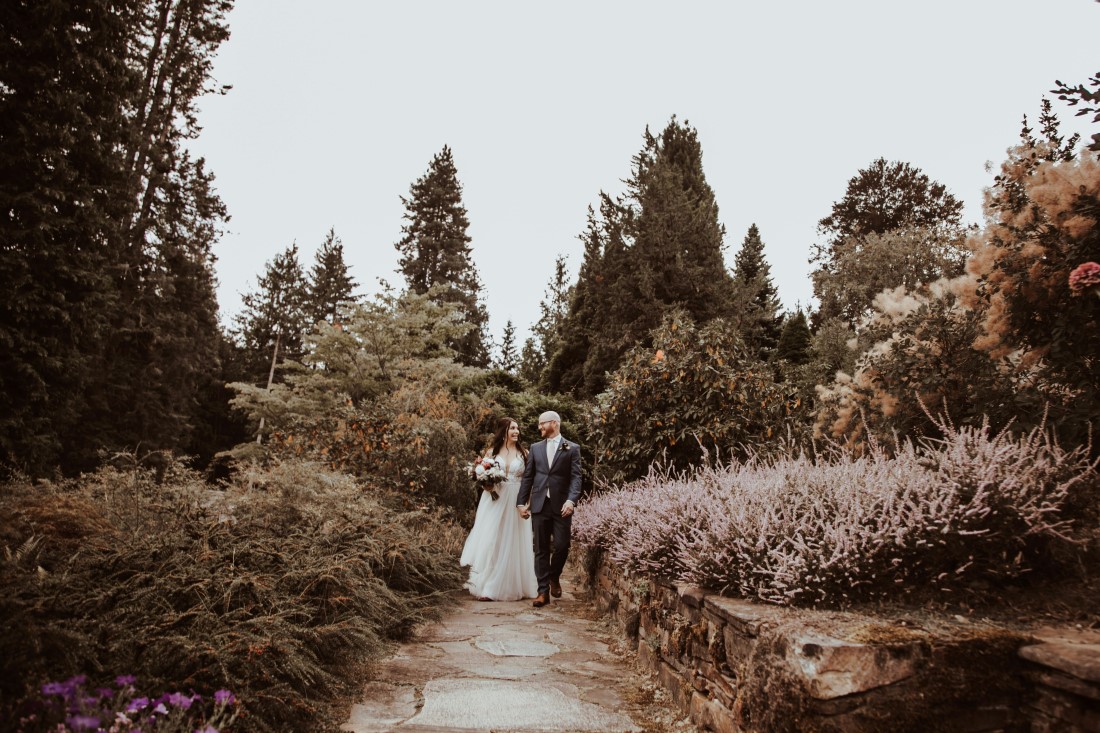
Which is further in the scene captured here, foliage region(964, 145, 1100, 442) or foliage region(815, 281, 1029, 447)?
foliage region(815, 281, 1029, 447)

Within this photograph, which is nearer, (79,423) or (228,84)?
(79,423)

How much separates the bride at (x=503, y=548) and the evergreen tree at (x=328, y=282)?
34.1m

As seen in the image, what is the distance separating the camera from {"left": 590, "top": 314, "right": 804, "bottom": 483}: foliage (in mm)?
6883

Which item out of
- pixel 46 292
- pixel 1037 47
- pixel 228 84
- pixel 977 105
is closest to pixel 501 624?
pixel 1037 47

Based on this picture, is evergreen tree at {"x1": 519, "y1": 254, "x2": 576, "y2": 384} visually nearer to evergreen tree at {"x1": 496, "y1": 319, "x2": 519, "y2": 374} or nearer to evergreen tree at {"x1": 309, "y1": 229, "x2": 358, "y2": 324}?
evergreen tree at {"x1": 496, "y1": 319, "x2": 519, "y2": 374}

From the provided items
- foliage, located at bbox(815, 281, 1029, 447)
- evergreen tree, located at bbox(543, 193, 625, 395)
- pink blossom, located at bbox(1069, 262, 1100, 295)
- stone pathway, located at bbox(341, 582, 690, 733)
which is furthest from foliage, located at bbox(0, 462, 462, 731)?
evergreen tree, located at bbox(543, 193, 625, 395)

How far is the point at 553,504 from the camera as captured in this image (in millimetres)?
6074

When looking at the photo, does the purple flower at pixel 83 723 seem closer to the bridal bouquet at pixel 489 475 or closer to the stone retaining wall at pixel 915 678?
the stone retaining wall at pixel 915 678

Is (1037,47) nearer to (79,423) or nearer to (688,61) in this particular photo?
(688,61)

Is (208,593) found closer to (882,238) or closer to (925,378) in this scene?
(925,378)

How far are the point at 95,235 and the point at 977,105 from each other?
16586 millimetres

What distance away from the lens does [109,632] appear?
234cm

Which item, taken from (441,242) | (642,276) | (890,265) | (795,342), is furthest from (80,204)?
(890,265)

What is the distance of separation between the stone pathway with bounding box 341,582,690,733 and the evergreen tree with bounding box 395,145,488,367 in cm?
2804
